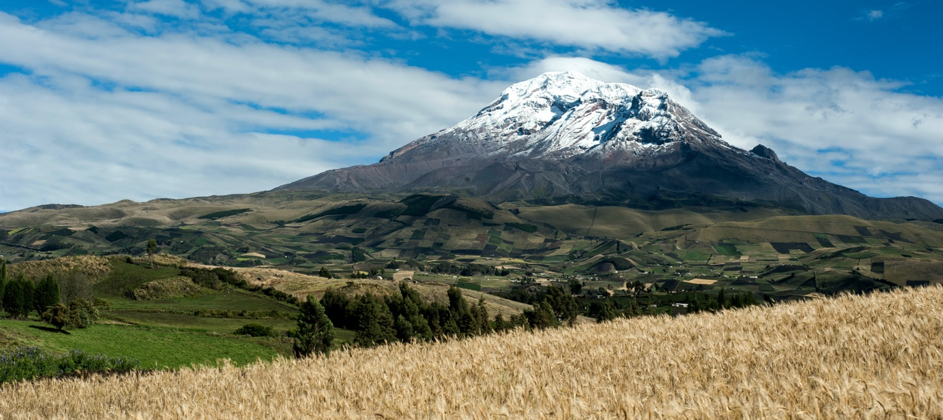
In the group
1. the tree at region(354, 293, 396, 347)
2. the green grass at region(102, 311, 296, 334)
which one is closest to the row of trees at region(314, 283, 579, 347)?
the tree at region(354, 293, 396, 347)

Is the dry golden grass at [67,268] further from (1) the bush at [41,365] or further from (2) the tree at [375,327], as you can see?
(1) the bush at [41,365]

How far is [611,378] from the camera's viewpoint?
11445 mm

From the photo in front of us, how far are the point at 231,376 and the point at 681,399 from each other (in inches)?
453

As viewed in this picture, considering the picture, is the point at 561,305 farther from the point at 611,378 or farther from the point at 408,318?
the point at 611,378

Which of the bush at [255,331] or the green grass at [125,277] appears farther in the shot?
the green grass at [125,277]

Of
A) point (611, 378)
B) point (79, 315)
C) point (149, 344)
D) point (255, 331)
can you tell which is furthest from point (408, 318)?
point (611, 378)

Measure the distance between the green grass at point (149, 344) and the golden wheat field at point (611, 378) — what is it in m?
33.7

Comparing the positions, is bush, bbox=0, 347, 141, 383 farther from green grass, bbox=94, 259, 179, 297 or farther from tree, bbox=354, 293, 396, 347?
green grass, bbox=94, 259, 179, 297

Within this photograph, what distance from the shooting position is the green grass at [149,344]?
5225 centimetres

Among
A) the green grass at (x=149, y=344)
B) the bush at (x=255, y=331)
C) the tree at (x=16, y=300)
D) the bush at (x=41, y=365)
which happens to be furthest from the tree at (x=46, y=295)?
the bush at (x=41, y=365)

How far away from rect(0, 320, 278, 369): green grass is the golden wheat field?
110 ft

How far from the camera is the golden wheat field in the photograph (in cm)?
823

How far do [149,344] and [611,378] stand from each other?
60.7 meters

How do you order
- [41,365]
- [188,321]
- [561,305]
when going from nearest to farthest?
1. [41,365]
2. [188,321]
3. [561,305]
